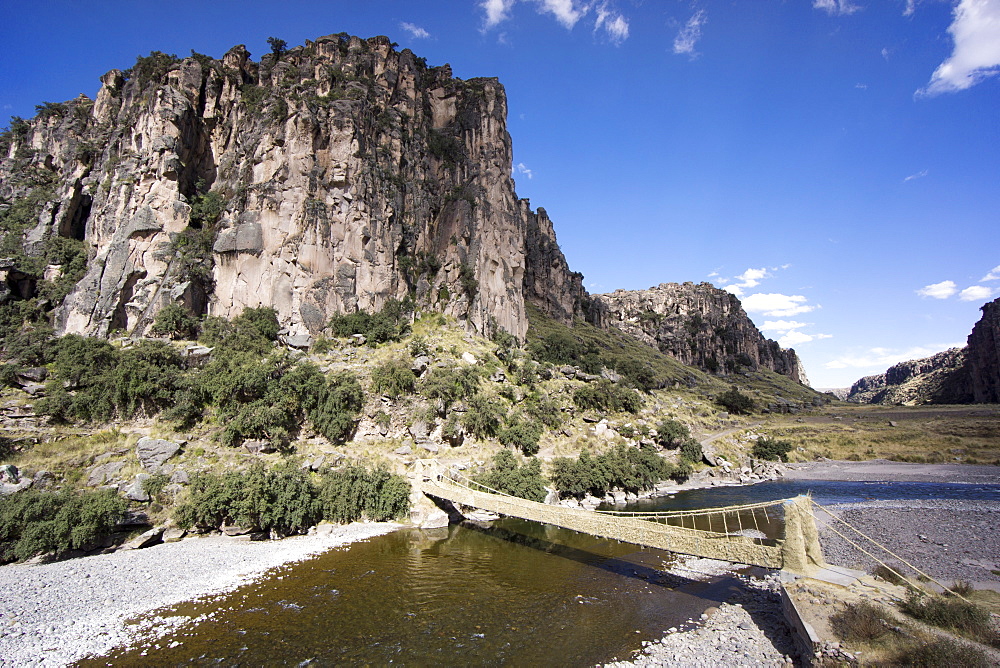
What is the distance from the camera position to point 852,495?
32344 mm

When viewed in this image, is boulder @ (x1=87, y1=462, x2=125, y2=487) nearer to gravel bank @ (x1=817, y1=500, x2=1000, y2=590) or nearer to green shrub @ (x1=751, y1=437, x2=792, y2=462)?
gravel bank @ (x1=817, y1=500, x2=1000, y2=590)

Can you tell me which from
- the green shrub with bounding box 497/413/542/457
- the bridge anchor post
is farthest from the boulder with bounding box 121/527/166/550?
the bridge anchor post

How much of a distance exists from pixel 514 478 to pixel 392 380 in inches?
560

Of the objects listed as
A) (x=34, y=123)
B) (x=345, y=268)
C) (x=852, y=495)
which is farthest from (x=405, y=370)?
(x=34, y=123)

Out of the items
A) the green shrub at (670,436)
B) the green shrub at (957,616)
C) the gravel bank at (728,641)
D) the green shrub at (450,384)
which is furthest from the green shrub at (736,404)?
the green shrub at (957,616)

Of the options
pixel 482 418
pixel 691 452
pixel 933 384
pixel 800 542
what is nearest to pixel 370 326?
pixel 482 418

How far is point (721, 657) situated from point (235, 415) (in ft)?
107

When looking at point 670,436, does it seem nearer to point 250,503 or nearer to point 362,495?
point 362,495

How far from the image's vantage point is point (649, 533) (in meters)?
15.7

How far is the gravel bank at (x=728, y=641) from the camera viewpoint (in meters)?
11.4

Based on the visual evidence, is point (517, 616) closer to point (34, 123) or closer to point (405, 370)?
point (405, 370)

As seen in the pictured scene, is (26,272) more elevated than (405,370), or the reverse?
(26,272)

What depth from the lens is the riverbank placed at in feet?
40.9

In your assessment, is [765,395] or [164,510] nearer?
[164,510]
